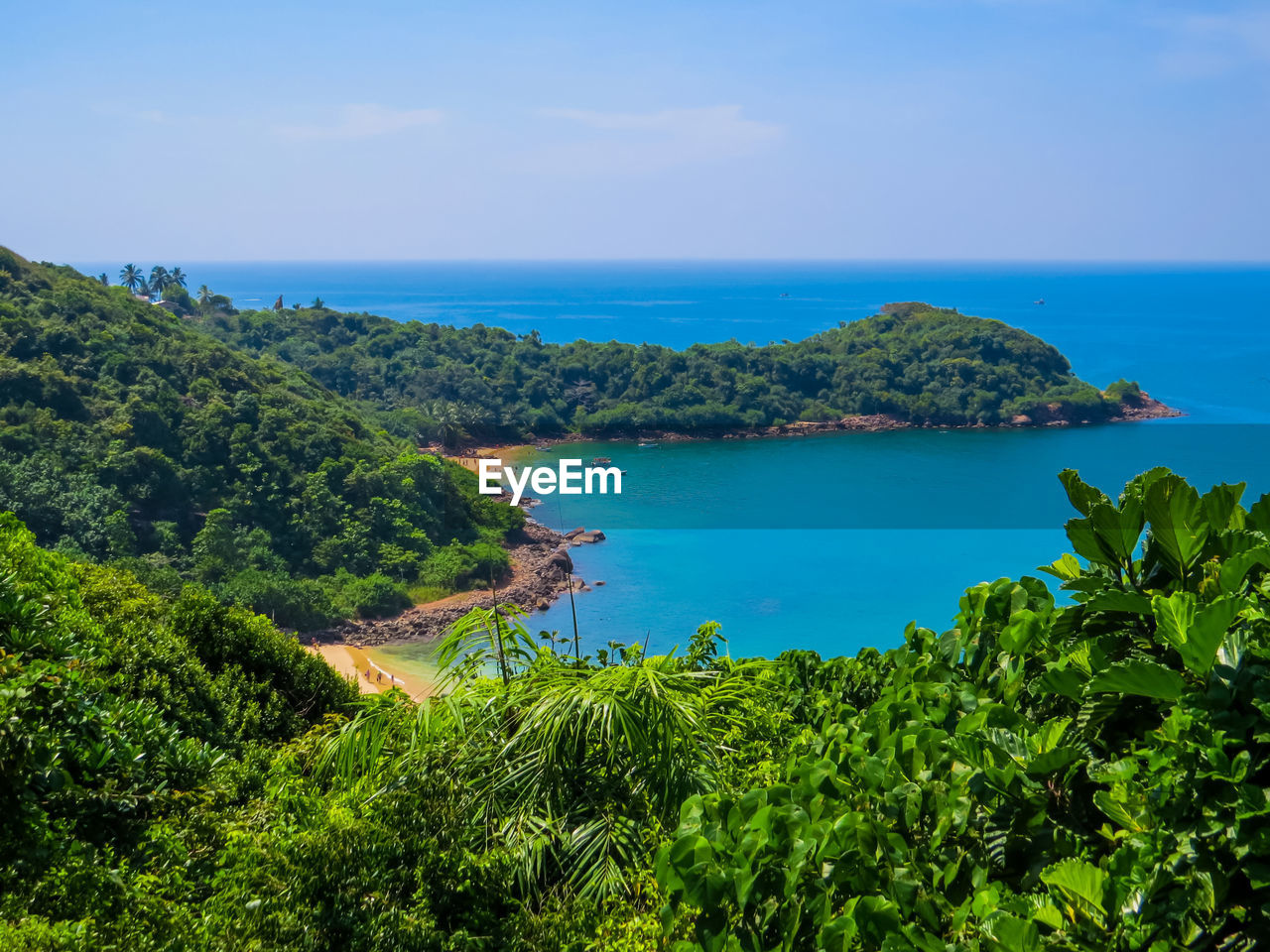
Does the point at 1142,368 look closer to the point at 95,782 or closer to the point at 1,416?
the point at 1,416

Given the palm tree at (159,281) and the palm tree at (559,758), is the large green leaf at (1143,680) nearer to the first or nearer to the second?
the palm tree at (559,758)

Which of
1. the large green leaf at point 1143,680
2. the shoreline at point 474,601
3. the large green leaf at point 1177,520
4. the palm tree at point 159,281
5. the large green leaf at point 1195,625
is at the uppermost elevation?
the palm tree at point 159,281

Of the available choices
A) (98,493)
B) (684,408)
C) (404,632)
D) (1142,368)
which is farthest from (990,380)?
(98,493)

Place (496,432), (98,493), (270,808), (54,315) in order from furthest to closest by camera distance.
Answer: (496,432) < (54,315) < (98,493) < (270,808)

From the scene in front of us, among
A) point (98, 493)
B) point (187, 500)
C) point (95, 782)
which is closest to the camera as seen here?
point (95, 782)

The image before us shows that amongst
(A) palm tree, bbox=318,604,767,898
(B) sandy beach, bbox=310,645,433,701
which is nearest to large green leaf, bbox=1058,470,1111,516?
(A) palm tree, bbox=318,604,767,898

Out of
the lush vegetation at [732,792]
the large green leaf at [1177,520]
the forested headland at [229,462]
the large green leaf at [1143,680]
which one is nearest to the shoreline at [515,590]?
the forested headland at [229,462]
